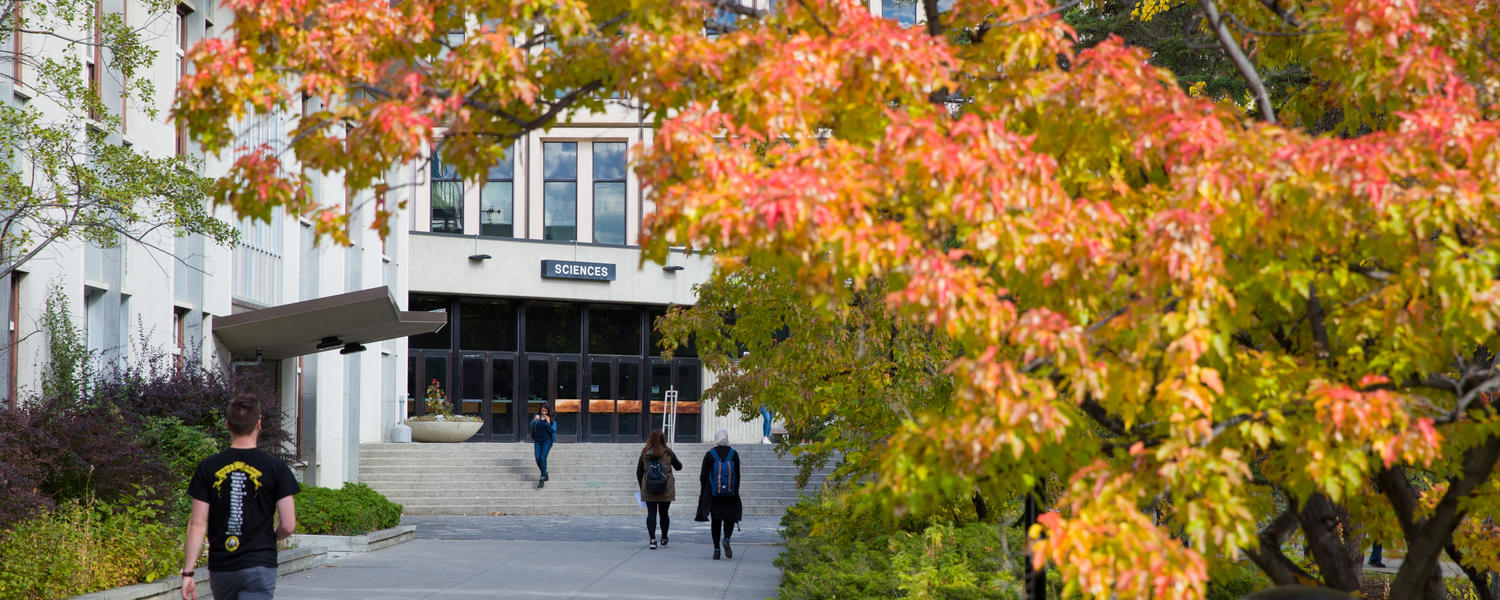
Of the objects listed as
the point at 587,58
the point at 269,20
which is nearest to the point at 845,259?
the point at 587,58

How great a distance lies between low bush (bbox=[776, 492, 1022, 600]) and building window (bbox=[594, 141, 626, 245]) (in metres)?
28.8

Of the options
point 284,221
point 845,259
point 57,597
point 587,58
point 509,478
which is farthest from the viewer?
point 509,478

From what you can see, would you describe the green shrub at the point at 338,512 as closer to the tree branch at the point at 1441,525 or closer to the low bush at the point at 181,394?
the low bush at the point at 181,394

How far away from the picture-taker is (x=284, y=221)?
886 inches

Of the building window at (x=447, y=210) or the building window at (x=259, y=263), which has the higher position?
the building window at (x=447, y=210)

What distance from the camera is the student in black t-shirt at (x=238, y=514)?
632 centimetres

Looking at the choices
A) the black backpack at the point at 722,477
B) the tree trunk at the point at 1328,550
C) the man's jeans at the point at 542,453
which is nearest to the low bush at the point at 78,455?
the black backpack at the point at 722,477

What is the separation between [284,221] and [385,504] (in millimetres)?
5298

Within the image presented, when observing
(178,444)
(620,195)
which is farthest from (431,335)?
(178,444)

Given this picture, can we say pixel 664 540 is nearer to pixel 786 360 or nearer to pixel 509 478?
pixel 786 360

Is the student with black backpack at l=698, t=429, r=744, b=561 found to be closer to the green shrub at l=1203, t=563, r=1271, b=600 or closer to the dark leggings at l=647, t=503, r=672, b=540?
the dark leggings at l=647, t=503, r=672, b=540

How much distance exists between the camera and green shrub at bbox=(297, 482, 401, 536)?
1864 centimetres

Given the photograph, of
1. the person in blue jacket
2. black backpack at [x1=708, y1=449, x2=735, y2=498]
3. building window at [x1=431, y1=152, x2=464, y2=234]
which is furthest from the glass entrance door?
black backpack at [x1=708, y1=449, x2=735, y2=498]

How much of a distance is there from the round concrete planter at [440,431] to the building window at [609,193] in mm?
9613
